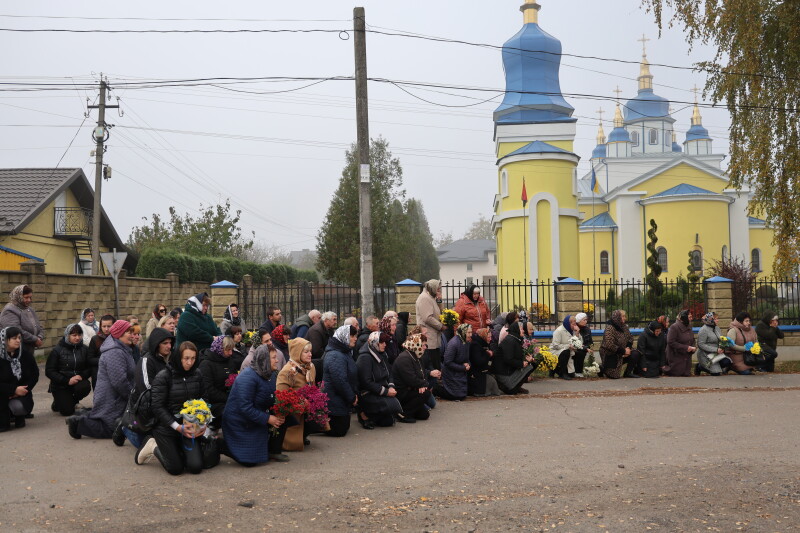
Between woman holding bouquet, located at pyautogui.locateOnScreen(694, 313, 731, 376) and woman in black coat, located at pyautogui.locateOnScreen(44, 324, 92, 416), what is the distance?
40.0 feet

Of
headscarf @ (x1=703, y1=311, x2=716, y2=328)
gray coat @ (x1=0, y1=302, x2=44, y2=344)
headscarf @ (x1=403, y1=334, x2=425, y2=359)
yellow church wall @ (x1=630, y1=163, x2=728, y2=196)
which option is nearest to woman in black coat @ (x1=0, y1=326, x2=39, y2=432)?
gray coat @ (x1=0, y1=302, x2=44, y2=344)

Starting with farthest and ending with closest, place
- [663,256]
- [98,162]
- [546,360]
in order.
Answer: [663,256] < [98,162] < [546,360]

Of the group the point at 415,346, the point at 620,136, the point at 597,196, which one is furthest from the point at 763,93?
the point at 620,136

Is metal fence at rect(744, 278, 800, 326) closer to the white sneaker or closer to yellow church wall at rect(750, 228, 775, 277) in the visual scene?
the white sneaker

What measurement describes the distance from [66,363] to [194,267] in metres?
23.9

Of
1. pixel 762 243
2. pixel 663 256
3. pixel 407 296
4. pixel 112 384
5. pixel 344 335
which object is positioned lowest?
pixel 112 384

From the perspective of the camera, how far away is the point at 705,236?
48.4 m

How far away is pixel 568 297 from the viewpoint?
1898 cm

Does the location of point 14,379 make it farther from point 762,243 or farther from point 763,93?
point 762,243

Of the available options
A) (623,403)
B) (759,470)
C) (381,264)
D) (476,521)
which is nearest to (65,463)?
(476,521)

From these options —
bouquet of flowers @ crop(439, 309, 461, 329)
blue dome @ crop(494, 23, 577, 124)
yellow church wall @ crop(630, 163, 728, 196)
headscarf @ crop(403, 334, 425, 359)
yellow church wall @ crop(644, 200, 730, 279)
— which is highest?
blue dome @ crop(494, 23, 577, 124)

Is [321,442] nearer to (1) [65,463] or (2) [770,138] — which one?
(1) [65,463]

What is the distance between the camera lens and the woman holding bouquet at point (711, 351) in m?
16.5

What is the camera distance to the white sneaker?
8016 mm
